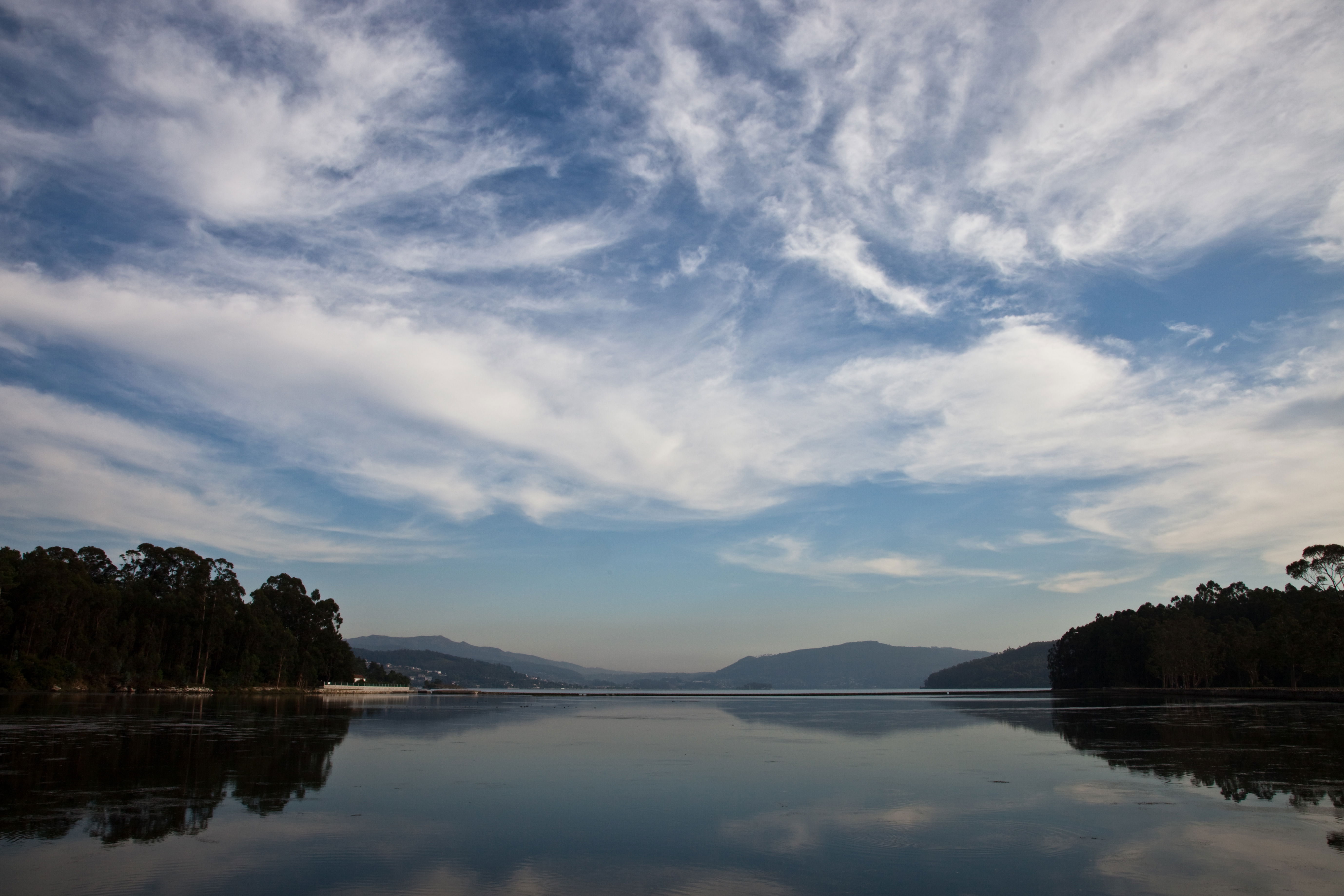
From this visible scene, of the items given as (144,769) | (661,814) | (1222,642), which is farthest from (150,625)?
(1222,642)

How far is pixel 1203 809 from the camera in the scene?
16.8 metres

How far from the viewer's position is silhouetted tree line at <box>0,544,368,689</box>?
235ft

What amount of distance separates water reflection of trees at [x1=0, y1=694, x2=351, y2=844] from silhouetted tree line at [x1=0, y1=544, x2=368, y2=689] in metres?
36.2

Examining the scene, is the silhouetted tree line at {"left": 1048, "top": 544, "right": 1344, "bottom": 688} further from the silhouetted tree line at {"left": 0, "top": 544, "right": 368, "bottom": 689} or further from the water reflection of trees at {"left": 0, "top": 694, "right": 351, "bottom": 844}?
the silhouetted tree line at {"left": 0, "top": 544, "right": 368, "bottom": 689}

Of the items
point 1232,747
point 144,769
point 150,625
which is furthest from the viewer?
point 150,625

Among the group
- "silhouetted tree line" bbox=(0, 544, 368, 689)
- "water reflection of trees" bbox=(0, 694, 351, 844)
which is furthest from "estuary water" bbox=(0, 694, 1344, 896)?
"silhouetted tree line" bbox=(0, 544, 368, 689)

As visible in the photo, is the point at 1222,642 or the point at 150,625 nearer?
the point at 150,625

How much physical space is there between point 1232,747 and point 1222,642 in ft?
306

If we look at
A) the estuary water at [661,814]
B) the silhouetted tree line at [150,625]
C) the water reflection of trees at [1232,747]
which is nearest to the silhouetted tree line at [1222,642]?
the water reflection of trees at [1232,747]

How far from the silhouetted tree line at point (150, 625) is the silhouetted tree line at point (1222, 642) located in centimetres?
11268

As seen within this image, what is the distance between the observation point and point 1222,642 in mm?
105562

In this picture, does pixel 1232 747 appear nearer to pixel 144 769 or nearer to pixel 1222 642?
pixel 144 769

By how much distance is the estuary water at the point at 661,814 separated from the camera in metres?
11.3

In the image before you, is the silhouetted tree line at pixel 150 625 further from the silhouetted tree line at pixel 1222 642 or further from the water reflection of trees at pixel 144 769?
the silhouetted tree line at pixel 1222 642
